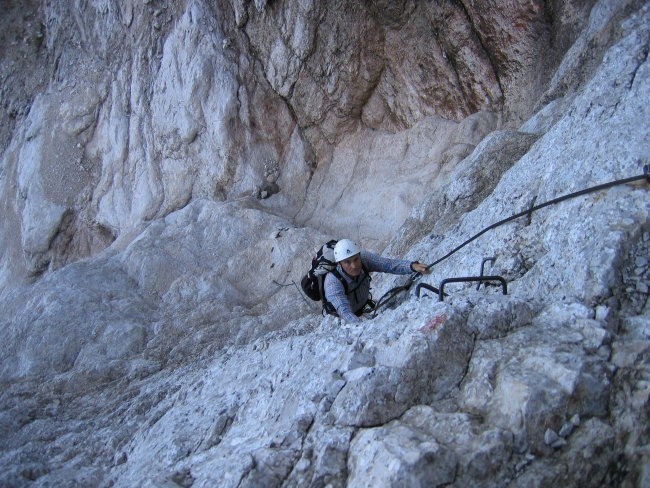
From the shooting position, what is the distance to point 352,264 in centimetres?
604

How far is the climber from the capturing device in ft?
19.2

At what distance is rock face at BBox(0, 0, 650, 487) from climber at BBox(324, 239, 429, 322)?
0.36 meters

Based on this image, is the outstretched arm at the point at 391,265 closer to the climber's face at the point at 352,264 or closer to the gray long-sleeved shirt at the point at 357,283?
the gray long-sleeved shirt at the point at 357,283

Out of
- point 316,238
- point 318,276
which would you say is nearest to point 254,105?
point 316,238

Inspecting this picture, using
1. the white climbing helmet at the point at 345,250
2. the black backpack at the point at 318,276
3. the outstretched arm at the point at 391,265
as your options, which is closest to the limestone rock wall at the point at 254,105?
the outstretched arm at the point at 391,265

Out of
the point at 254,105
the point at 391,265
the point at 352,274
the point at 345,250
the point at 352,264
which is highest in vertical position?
the point at 254,105

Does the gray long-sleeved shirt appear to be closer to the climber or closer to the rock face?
the climber

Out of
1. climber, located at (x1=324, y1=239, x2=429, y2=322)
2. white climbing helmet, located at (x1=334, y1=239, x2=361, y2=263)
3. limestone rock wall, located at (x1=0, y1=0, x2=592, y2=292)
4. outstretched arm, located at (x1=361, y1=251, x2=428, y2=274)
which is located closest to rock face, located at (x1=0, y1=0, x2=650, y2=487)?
limestone rock wall, located at (x1=0, y1=0, x2=592, y2=292)

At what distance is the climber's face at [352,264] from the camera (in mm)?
6020

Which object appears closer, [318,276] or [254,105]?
[318,276]

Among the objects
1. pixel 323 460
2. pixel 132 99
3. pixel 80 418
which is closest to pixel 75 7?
pixel 132 99

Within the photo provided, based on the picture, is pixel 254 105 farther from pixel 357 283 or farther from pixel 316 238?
pixel 357 283

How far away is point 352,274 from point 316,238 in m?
4.80

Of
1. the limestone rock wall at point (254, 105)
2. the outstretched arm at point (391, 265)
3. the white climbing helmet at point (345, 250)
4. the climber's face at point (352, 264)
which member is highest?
the limestone rock wall at point (254, 105)
